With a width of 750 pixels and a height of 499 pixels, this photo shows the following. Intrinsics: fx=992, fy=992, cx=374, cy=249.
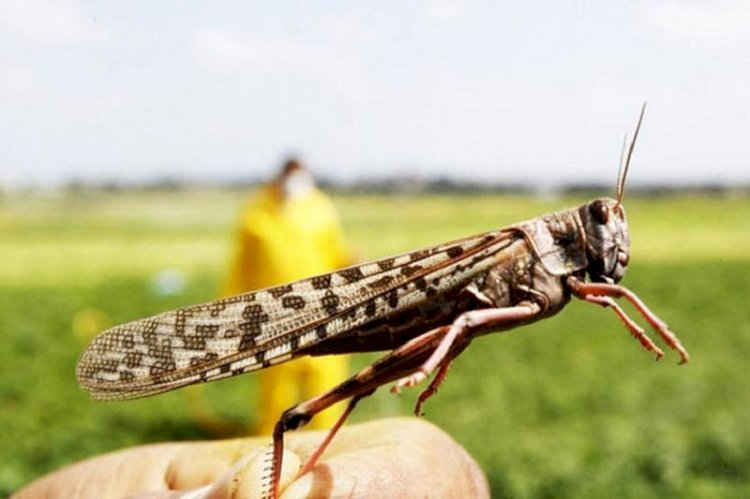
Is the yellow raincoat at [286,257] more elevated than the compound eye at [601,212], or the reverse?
the compound eye at [601,212]

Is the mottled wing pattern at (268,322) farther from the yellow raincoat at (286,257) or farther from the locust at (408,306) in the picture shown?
the yellow raincoat at (286,257)

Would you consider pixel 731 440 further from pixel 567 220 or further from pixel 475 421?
pixel 567 220

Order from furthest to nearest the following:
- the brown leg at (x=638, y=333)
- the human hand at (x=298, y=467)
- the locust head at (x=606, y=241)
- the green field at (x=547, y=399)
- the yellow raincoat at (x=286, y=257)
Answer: the green field at (x=547, y=399), the yellow raincoat at (x=286, y=257), the human hand at (x=298, y=467), the locust head at (x=606, y=241), the brown leg at (x=638, y=333)

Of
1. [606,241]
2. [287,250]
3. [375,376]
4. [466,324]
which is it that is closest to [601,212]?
[606,241]

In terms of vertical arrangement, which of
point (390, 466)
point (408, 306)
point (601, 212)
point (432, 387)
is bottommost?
point (390, 466)

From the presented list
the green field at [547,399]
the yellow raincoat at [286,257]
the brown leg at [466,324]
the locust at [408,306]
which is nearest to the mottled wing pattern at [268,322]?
the locust at [408,306]

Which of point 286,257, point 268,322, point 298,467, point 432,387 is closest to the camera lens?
point 432,387

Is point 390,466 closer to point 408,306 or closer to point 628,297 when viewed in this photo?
point 408,306
